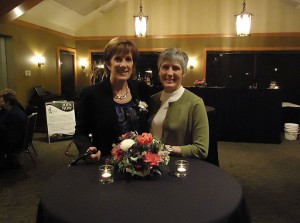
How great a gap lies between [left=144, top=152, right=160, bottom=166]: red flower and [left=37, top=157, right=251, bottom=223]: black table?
0.35 feet

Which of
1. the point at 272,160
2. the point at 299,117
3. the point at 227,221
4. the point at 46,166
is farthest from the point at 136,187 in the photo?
the point at 299,117

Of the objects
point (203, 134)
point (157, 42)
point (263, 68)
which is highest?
point (157, 42)

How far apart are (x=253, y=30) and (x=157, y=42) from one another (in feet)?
9.42

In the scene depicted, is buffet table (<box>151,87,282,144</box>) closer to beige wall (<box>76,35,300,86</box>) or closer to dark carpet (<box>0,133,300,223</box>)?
dark carpet (<box>0,133,300,223</box>)

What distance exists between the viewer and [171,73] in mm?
1813

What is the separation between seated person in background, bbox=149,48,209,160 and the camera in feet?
5.74

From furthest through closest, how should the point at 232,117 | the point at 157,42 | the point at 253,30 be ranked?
the point at 157,42 < the point at 253,30 < the point at 232,117

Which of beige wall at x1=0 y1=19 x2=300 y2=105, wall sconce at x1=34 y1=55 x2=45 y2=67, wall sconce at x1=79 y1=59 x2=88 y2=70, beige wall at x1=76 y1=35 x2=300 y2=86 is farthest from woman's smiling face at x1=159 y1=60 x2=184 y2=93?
wall sconce at x1=79 y1=59 x2=88 y2=70

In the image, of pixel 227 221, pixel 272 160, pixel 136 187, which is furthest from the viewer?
pixel 272 160

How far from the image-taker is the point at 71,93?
860 cm

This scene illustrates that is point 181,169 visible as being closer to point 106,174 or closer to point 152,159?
point 152,159

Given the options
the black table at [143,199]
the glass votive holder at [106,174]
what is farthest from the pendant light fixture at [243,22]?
the glass votive holder at [106,174]

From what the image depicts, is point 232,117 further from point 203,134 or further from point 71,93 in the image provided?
point 71,93

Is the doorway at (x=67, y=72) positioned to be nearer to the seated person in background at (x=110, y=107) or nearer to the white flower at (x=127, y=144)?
the seated person in background at (x=110, y=107)
